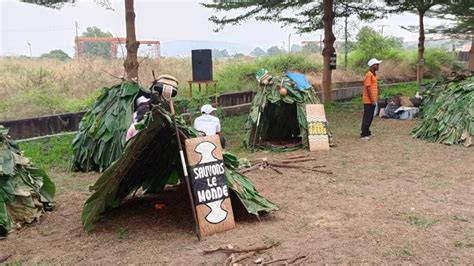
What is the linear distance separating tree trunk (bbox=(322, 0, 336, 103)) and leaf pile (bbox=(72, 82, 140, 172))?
25.0ft

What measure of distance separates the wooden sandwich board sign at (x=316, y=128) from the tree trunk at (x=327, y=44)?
5661 mm

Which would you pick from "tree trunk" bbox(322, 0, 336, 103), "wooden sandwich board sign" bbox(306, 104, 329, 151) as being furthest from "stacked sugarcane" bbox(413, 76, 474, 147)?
"tree trunk" bbox(322, 0, 336, 103)

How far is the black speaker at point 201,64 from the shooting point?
462 inches

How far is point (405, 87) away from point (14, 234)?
1678 cm

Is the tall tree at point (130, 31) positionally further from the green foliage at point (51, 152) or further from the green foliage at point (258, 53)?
the green foliage at point (258, 53)

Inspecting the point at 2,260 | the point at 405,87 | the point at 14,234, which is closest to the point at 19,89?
the point at 14,234

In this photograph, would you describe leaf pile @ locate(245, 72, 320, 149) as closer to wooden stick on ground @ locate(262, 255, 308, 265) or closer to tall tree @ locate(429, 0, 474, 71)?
wooden stick on ground @ locate(262, 255, 308, 265)

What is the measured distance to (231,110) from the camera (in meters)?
13.7

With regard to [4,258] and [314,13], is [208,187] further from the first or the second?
[314,13]

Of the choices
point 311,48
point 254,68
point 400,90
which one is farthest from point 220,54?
point 400,90

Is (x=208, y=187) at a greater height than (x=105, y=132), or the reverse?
(x=105, y=132)

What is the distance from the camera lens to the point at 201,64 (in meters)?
11.8

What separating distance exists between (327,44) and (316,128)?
20.4 feet

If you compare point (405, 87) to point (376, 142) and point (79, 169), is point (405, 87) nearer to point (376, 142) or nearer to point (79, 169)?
point (376, 142)
